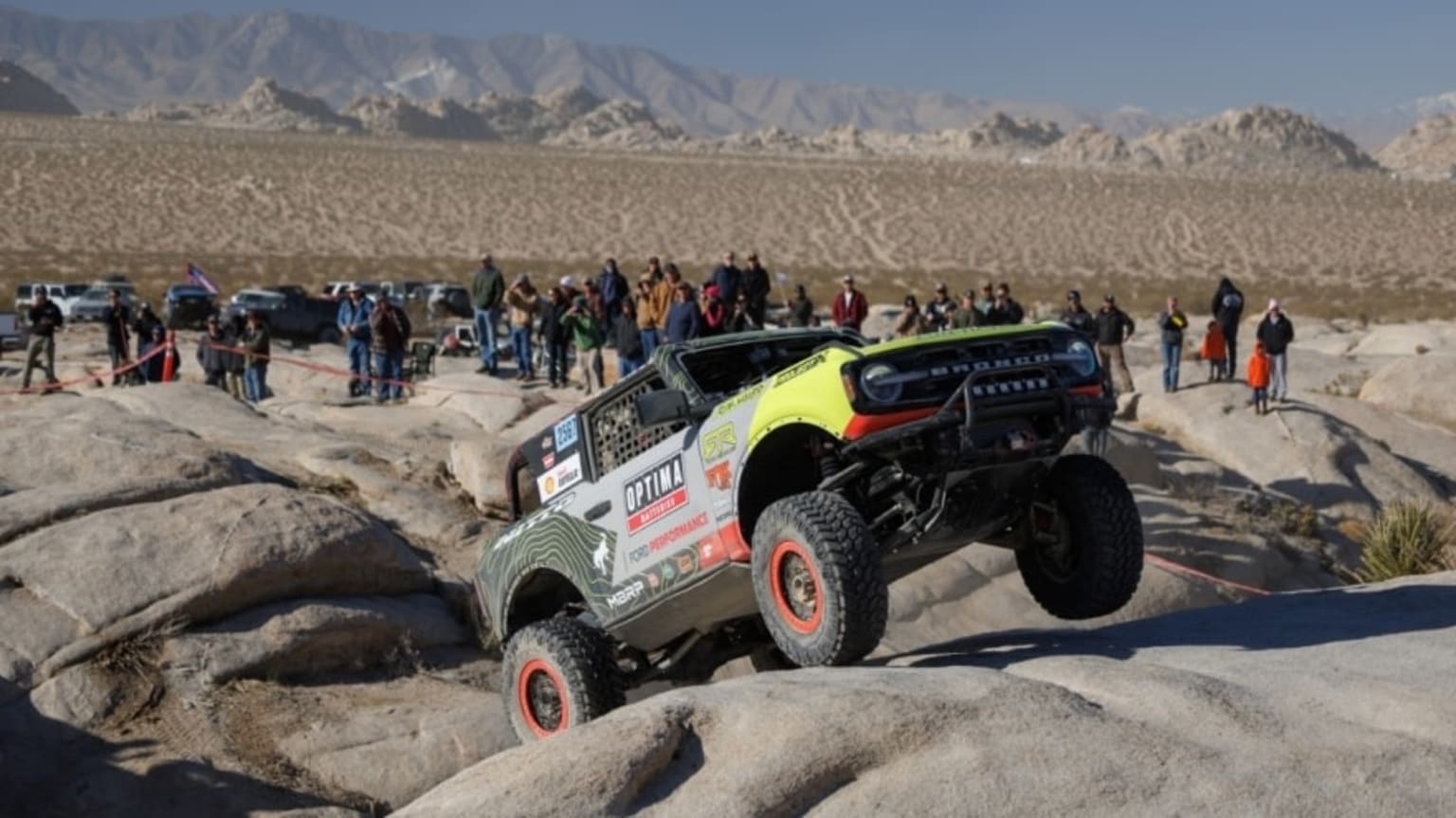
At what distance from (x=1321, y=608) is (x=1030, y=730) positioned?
11.0 ft

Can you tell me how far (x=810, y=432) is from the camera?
28.0 feet

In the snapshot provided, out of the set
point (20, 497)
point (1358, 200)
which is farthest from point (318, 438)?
point (1358, 200)

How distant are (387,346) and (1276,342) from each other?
11816 mm

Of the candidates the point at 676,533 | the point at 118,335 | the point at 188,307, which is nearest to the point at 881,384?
the point at 676,533

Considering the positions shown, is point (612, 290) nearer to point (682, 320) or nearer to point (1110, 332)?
point (682, 320)

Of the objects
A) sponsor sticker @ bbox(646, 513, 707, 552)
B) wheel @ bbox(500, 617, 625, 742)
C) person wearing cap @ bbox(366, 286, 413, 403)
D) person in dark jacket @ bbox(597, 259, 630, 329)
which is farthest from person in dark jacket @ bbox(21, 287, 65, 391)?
sponsor sticker @ bbox(646, 513, 707, 552)

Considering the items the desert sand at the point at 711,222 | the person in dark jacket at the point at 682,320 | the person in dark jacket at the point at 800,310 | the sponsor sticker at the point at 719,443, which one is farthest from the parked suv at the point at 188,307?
the sponsor sticker at the point at 719,443

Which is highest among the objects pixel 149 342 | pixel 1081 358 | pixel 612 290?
pixel 1081 358

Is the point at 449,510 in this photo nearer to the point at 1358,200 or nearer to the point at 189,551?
the point at 189,551

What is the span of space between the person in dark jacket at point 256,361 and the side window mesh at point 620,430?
14.8 m

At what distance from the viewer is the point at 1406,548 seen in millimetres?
14477

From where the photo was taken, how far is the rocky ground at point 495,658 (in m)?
6.62

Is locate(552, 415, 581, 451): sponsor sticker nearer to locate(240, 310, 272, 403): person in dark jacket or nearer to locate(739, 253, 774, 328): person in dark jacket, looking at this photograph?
locate(739, 253, 774, 328): person in dark jacket

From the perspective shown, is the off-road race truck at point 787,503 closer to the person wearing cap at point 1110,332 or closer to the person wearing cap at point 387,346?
the person wearing cap at point 387,346
